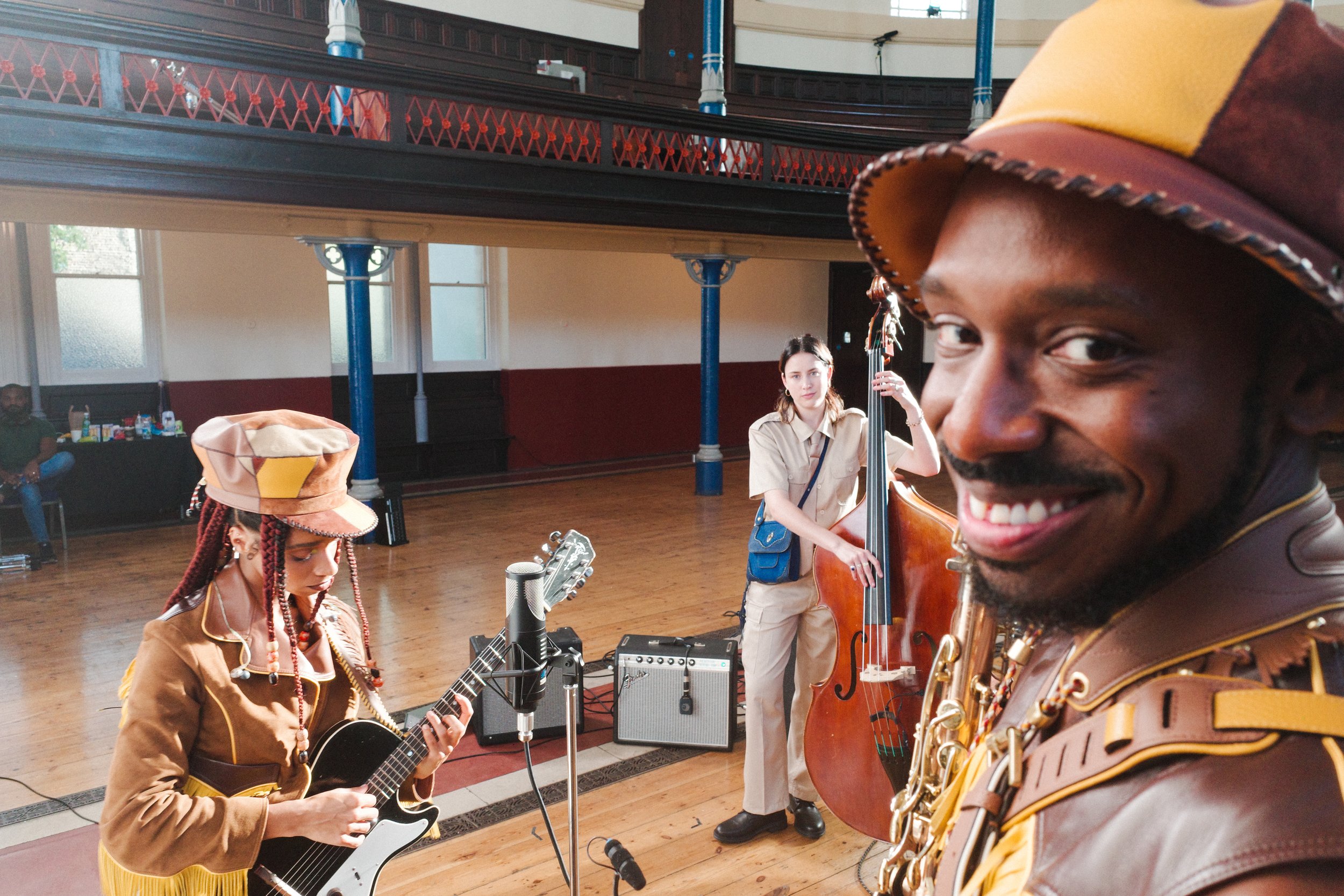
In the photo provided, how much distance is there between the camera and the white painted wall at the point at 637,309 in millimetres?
11375

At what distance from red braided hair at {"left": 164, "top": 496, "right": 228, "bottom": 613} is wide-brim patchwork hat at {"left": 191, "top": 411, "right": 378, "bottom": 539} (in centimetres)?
5

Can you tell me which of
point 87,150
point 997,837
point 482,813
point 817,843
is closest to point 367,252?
point 87,150

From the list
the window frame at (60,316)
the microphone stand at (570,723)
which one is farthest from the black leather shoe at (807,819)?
the window frame at (60,316)

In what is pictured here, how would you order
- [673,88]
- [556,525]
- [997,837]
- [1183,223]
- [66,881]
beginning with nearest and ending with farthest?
1. [1183,223]
2. [997,837]
3. [66,881]
4. [556,525]
5. [673,88]

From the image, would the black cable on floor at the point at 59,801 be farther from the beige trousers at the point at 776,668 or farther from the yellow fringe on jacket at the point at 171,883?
the beige trousers at the point at 776,668

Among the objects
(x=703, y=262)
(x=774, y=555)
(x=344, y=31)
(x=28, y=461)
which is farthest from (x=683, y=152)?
(x=28, y=461)

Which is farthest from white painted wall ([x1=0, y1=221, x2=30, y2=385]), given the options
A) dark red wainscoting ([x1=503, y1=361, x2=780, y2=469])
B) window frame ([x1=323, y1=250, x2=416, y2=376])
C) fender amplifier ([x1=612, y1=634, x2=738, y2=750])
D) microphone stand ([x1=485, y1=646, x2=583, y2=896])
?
microphone stand ([x1=485, y1=646, x2=583, y2=896])

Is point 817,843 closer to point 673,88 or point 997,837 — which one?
point 997,837

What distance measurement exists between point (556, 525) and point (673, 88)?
22.3 ft

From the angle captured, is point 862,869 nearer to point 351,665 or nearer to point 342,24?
point 351,665

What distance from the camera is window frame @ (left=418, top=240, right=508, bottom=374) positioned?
10711 millimetres

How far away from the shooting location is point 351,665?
2.26 meters

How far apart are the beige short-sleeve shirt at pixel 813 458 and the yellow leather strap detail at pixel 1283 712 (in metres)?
2.76

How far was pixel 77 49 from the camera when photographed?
5.45 metres
